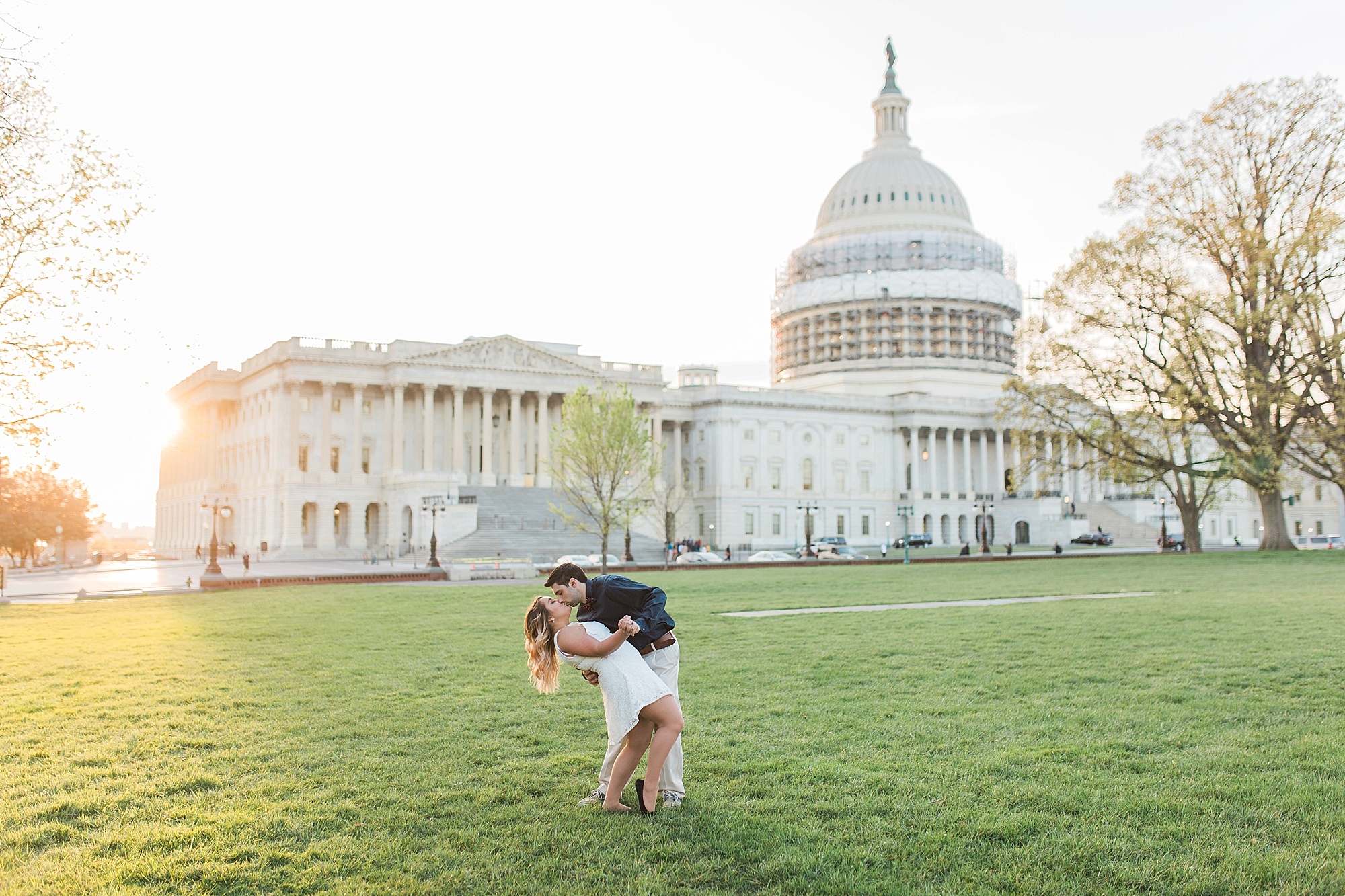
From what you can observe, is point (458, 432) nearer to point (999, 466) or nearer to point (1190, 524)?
point (1190, 524)

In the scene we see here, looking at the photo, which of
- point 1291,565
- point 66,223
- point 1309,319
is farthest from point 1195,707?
point 1309,319

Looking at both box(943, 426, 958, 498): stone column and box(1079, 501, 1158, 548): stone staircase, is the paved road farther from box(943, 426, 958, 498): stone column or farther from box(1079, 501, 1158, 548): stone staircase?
box(1079, 501, 1158, 548): stone staircase

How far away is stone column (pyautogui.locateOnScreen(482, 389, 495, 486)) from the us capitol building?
0.82 feet

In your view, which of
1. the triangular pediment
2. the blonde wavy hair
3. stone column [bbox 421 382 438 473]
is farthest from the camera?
the triangular pediment

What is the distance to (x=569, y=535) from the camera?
244ft

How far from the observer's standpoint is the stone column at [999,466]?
113 meters

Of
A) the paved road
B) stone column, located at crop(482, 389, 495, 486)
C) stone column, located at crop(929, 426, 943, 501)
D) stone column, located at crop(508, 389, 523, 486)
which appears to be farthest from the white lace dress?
stone column, located at crop(929, 426, 943, 501)

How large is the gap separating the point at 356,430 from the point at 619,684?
78772 millimetres

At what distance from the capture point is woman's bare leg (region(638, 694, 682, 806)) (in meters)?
7.80

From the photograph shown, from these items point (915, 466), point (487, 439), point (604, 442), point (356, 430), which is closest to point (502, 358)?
point (487, 439)

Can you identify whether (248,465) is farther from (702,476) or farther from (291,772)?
(291,772)

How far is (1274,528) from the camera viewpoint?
1951 inches

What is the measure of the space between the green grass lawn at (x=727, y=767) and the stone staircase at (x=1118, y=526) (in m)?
87.2

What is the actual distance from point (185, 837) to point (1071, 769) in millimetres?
6678
